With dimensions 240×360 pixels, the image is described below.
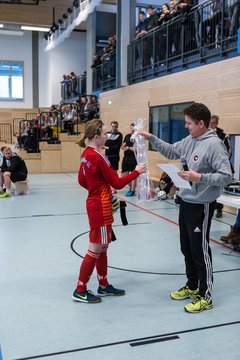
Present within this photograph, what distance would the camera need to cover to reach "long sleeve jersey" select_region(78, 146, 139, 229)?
3031mm

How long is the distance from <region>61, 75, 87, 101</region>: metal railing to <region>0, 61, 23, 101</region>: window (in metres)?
2.67

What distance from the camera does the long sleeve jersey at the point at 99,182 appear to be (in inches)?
119

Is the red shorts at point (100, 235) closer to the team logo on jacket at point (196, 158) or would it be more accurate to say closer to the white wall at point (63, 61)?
the team logo on jacket at point (196, 158)

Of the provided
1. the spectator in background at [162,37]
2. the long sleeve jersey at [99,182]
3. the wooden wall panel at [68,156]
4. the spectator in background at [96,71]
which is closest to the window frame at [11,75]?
the spectator in background at [96,71]

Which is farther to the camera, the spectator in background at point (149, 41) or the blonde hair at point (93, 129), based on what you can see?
the spectator in background at point (149, 41)

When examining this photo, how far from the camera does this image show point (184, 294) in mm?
3342

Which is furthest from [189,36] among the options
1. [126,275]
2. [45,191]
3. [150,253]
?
[126,275]

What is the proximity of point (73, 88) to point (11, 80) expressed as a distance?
428 centimetres

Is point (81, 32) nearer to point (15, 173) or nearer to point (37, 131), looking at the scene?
point (37, 131)

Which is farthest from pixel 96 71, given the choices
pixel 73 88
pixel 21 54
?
pixel 21 54

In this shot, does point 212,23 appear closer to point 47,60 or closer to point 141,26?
point 141,26

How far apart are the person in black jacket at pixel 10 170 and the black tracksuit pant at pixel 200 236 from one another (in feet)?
19.8

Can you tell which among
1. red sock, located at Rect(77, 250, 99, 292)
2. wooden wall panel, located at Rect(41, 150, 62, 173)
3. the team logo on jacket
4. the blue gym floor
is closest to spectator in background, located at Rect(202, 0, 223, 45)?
the blue gym floor

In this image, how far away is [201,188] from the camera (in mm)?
2963
